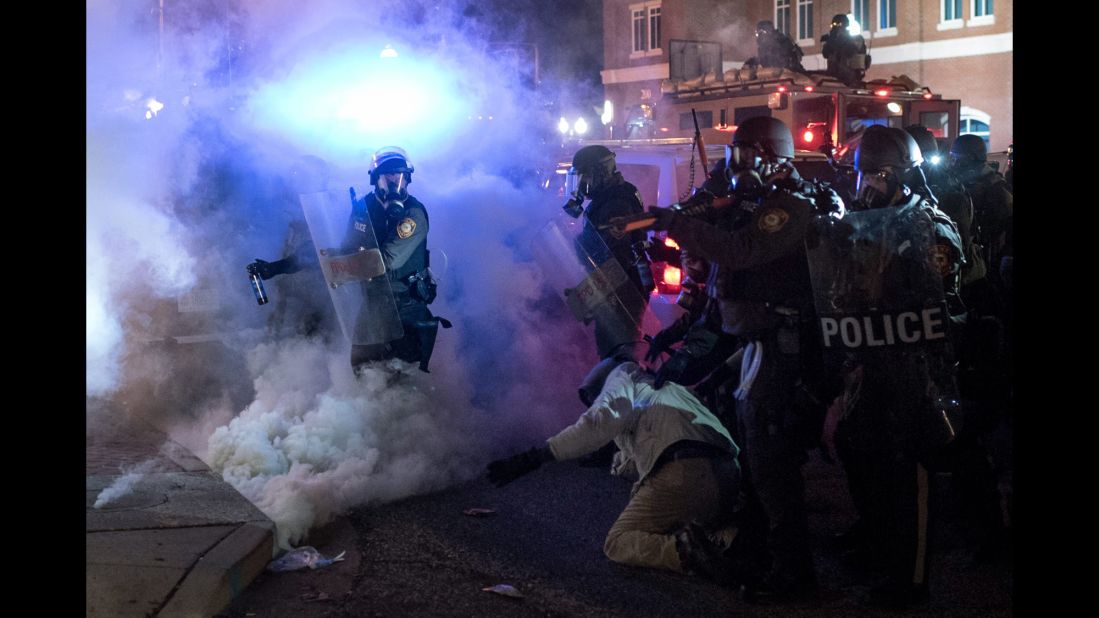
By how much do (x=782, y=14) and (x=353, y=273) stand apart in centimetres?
2555

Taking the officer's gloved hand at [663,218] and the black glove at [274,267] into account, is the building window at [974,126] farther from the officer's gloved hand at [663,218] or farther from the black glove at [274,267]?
the officer's gloved hand at [663,218]

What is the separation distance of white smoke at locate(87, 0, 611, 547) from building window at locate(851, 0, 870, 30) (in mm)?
20577

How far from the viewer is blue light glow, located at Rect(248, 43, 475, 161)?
362 inches

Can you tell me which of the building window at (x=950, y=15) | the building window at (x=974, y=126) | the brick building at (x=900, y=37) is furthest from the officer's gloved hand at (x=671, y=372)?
the building window at (x=950, y=15)

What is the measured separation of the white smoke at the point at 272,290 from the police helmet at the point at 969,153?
271 cm

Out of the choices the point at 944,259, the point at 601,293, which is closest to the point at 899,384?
the point at 944,259

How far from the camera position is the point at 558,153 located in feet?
34.8

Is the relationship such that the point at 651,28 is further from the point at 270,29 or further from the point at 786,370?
the point at 786,370

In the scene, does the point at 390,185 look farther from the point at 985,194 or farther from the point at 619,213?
the point at 985,194

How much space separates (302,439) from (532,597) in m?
1.98

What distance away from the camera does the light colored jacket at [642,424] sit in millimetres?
4723

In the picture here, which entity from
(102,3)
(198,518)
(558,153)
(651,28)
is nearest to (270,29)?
(102,3)

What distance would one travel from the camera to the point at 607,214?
6.57 metres
